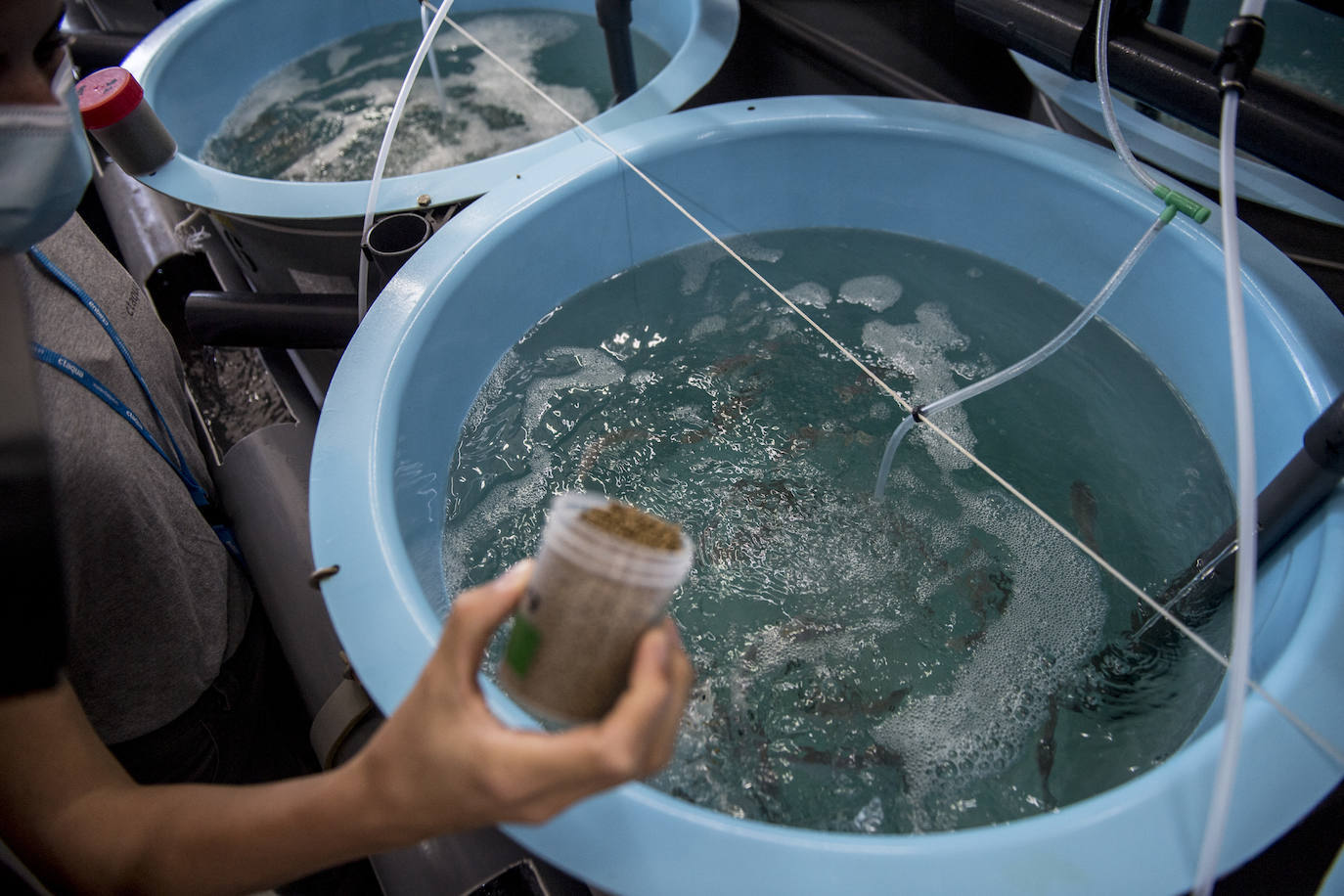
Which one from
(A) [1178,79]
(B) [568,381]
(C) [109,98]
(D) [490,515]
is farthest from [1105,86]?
(C) [109,98]

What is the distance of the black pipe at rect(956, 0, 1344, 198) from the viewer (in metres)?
0.80

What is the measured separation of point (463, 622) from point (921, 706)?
0.62 meters

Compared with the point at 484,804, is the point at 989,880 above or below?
below

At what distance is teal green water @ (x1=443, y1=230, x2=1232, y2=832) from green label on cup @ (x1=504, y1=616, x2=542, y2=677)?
39 cm

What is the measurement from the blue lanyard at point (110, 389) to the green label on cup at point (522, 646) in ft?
1.81

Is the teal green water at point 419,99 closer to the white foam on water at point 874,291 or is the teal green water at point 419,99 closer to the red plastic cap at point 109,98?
the red plastic cap at point 109,98

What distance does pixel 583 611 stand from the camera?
46 centimetres

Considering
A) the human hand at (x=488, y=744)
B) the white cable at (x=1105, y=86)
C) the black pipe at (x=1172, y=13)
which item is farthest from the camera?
the black pipe at (x=1172, y=13)

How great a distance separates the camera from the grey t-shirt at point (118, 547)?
75 centimetres

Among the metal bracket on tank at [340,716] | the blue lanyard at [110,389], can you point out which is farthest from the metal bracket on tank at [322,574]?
the blue lanyard at [110,389]

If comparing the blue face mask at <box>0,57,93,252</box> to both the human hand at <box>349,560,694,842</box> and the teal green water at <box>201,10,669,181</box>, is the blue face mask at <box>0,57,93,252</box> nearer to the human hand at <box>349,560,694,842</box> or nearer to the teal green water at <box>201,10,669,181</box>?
the human hand at <box>349,560,694,842</box>

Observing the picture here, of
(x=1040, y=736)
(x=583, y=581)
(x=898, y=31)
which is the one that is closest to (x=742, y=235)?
(x=898, y=31)

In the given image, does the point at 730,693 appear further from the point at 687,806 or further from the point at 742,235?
the point at 742,235

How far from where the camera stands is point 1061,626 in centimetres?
93
